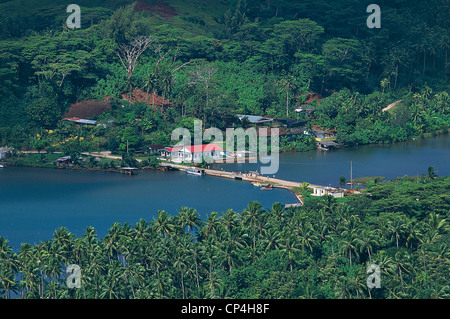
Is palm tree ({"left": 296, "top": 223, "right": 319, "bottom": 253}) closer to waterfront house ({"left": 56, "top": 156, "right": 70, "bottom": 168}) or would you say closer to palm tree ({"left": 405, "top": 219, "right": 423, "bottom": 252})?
palm tree ({"left": 405, "top": 219, "right": 423, "bottom": 252})

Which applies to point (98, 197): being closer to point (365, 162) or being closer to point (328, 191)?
point (328, 191)

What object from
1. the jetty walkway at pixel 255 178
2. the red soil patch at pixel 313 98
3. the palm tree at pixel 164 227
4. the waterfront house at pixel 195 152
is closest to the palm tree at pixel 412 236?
the palm tree at pixel 164 227

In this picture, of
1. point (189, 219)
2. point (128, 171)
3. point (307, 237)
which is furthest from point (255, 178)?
point (307, 237)

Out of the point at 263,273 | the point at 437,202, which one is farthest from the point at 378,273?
the point at 437,202

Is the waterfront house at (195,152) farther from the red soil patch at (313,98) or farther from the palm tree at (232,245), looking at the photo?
the palm tree at (232,245)

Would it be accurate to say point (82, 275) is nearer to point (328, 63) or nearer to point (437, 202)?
point (437, 202)

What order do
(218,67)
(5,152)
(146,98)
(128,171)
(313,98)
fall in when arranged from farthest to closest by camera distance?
1. (313,98)
2. (218,67)
3. (146,98)
4. (5,152)
5. (128,171)
